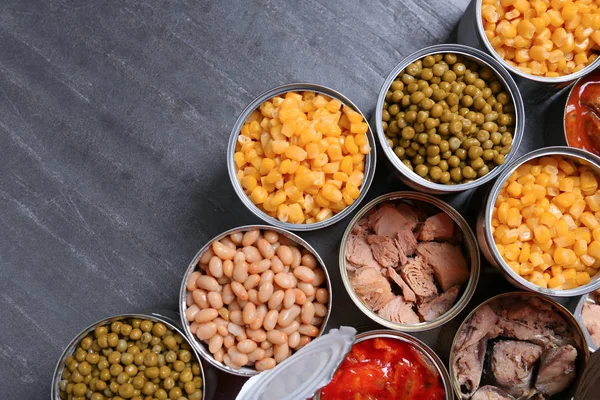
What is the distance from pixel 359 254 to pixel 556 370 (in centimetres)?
98

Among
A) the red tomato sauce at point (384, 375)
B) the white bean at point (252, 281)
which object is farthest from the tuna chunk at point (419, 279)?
the white bean at point (252, 281)

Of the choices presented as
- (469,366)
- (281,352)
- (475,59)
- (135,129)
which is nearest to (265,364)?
(281,352)

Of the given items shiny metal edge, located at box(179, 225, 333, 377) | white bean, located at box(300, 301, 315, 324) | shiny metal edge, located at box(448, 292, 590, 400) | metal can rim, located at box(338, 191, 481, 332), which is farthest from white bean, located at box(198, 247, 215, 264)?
shiny metal edge, located at box(448, 292, 590, 400)

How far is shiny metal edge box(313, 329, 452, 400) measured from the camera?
2312 millimetres

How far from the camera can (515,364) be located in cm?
239

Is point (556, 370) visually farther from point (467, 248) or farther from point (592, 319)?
point (467, 248)

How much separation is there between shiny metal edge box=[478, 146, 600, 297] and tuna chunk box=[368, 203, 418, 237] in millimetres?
327

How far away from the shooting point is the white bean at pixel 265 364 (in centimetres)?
226

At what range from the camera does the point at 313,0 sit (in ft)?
9.00

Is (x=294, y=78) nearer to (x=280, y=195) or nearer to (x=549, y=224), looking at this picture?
(x=280, y=195)

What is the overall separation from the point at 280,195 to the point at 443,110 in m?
0.77

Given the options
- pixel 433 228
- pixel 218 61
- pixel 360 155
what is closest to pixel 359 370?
pixel 433 228

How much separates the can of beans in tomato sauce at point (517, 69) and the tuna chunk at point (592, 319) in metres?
1.02

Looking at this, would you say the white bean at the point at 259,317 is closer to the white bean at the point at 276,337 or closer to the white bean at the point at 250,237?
the white bean at the point at 276,337
